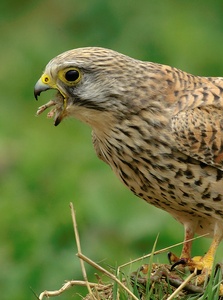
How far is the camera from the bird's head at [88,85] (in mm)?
6738

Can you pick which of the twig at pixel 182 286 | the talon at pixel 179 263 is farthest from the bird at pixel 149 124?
the twig at pixel 182 286

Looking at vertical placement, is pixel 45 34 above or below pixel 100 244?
above

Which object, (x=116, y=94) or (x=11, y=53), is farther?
(x=11, y=53)

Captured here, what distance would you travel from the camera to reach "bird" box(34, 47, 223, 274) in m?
6.79

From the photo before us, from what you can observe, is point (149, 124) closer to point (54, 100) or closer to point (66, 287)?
point (54, 100)

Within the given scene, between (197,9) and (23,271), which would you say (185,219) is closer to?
(23,271)

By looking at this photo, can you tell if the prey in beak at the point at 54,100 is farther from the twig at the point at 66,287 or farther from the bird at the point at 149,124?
the twig at the point at 66,287

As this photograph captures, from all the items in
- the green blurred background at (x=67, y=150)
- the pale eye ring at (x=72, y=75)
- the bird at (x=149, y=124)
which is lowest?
the green blurred background at (x=67, y=150)

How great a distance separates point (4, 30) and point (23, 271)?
6.25m

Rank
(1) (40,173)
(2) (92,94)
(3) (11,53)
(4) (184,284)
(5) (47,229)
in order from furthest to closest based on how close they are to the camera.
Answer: (3) (11,53) → (1) (40,173) → (5) (47,229) → (2) (92,94) → (4) (184,284)

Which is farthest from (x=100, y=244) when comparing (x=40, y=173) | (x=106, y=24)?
(x=106, y=24)

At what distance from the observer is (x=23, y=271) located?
9.87 metres

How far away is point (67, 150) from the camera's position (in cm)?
1255

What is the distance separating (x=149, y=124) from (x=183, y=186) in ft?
1.11
